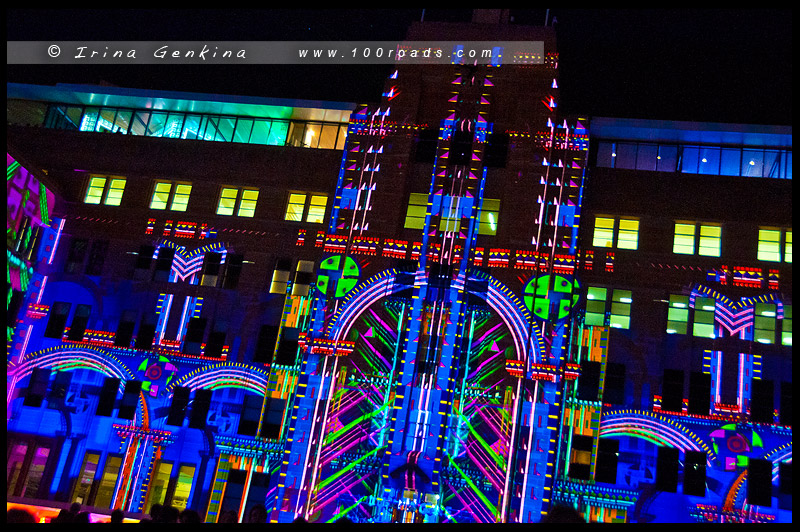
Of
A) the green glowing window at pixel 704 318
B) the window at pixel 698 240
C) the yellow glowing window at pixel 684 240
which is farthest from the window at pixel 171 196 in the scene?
the green glowing window at pixel 704 318

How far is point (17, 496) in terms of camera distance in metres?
31.8

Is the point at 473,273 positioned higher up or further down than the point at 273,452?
higher up

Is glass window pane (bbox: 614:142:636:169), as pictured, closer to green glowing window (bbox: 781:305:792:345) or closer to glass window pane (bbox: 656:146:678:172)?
glass window pane (bbox: 656:146:678:172)

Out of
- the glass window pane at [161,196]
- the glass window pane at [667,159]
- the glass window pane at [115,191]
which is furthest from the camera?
the glass window pane at [115,191]

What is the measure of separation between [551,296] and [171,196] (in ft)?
63.4

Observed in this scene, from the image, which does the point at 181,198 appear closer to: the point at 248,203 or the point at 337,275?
the point at 248,203

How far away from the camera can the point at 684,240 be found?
3322 centimetres

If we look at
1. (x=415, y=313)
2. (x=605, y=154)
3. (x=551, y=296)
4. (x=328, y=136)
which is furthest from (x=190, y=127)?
(x=605, y=154)

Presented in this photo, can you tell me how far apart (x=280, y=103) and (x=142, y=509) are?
65.3ft

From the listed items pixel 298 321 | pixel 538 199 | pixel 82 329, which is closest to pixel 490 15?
pixel 538 199

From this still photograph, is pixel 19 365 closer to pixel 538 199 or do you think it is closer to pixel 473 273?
pixel 473 273

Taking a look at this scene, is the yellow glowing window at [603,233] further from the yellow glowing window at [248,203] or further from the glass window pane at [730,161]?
the yellow glowing window at [248,203]

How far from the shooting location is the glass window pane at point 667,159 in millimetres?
35000

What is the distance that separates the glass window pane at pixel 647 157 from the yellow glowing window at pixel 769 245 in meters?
5.71
